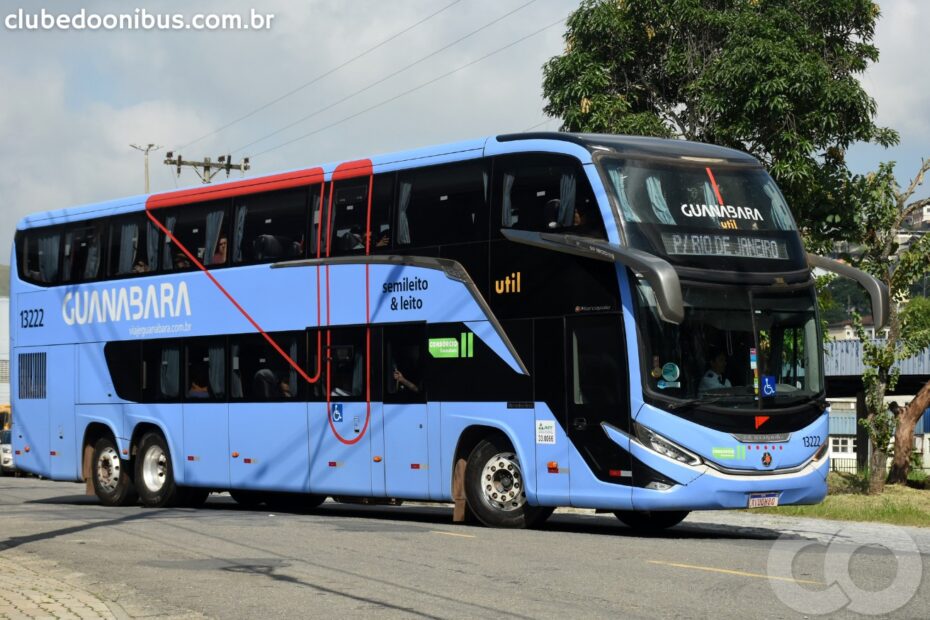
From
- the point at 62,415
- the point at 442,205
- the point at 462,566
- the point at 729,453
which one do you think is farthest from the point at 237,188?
the point at 462,566

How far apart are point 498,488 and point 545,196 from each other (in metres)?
3.53

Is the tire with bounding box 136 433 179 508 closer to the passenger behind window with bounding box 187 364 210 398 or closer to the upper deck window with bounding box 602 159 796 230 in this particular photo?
the passenger behind window with bounding box 187 364 210 398

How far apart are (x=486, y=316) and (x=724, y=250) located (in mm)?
3016

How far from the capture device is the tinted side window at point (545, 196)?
16.6 m

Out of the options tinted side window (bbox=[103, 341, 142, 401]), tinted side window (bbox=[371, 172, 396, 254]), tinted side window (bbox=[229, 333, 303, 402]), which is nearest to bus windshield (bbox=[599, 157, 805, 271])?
tinted side window (bbox=[371, 172, 396, 254])

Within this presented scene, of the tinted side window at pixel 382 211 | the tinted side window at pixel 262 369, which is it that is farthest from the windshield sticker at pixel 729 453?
the tinted side window at pixel 262 369

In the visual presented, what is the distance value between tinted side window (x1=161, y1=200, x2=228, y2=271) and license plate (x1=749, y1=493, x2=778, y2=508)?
906 centimetres

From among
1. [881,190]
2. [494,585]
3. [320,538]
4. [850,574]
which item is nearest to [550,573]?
[494,585]

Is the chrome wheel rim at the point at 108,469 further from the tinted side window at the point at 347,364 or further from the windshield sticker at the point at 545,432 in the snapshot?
the windshield sticker at the point at 545,432

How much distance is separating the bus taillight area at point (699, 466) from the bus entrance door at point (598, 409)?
0.23m

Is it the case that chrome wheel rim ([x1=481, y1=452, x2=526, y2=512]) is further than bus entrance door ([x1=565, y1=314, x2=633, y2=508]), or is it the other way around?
chrome wheel rim ([x1=481, y1=452, x2=526, y2=512])

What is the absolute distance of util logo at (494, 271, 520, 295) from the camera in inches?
685

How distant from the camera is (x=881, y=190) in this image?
29.4 metres

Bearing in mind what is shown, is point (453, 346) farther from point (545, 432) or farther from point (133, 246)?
point (133, 246)
